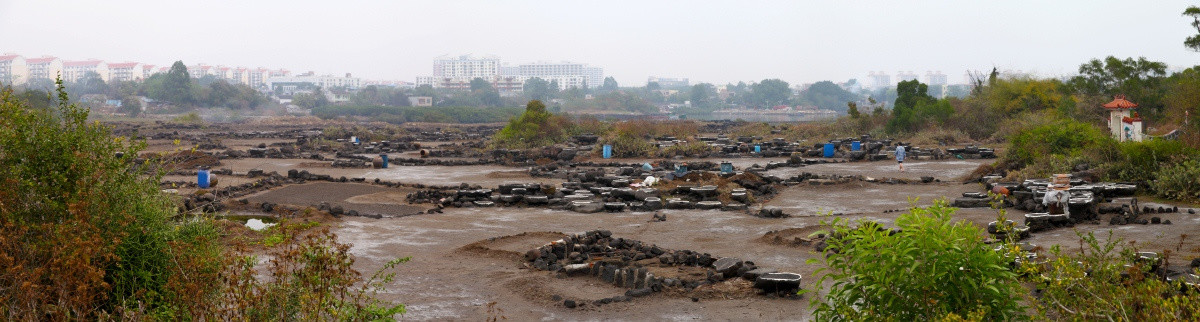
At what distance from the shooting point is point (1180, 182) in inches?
704

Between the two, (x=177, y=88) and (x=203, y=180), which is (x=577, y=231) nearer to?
(x=203, y=180)

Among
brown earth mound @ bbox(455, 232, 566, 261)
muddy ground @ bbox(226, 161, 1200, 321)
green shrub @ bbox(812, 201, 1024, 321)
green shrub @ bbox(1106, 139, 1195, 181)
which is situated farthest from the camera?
green shrub @ bbox(1106, 139, 1195, 181)

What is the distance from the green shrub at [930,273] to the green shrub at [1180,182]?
48.6ft

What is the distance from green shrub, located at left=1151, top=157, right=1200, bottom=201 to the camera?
17.6 m

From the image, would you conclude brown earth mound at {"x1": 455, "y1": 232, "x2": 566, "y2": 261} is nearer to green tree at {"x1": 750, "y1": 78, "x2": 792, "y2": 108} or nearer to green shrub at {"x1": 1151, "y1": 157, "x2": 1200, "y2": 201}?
green shrub at {"x1": 1151, "y1": 157, "x2": 1200, "y2": 201}

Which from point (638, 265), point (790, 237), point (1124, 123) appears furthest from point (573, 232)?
point (1124, 123)

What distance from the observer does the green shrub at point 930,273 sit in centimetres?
516

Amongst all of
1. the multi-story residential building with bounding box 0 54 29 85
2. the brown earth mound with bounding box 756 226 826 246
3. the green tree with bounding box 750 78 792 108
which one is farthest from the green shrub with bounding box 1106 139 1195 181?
the multi-story residential building with bounding box 0 54 29 85

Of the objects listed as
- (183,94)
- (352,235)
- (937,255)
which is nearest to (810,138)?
(352,235)

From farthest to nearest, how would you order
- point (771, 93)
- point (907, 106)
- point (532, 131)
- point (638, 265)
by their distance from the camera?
point (771, 93)
point (907, 106)
point (532, 131)
point (638, 265)

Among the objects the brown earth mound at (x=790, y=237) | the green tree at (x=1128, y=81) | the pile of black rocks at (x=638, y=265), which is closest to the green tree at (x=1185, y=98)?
the green tree at (x=1128, y=81)

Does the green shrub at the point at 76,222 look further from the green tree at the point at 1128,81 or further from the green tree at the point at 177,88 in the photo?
the green tree at the point at 177,88

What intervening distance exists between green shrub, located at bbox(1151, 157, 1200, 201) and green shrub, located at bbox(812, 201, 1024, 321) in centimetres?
1482

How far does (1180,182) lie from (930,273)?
51.5ft
